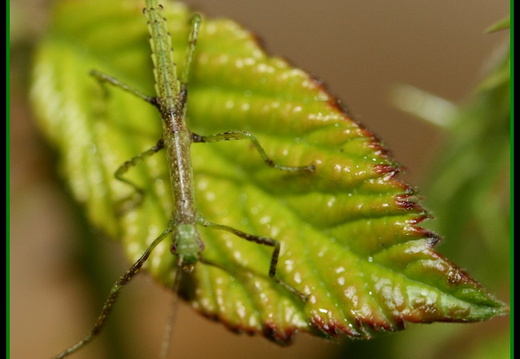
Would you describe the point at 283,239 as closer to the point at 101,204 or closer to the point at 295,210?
the point at 295,210

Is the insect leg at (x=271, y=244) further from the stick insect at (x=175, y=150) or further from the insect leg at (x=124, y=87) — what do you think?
the insect leg at (x=124, y=87)

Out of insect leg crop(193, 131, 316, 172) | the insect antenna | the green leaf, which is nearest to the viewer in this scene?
the green leaf

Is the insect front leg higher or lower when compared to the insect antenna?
lower

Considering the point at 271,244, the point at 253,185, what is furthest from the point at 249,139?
the point at 271,244

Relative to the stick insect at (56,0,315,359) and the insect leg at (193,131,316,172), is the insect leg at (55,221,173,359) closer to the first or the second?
the stick insect at (56,0,315,359)

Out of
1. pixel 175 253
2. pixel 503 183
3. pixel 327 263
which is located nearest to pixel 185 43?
pixel 175 253

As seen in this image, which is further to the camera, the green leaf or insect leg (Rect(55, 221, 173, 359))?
insect leg (Rect(55, 221, 173, 359))

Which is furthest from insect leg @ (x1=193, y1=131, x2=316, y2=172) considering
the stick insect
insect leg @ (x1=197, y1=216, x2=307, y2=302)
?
insect leg @ (x1=197, y1=216, x2=307, y2=302)
